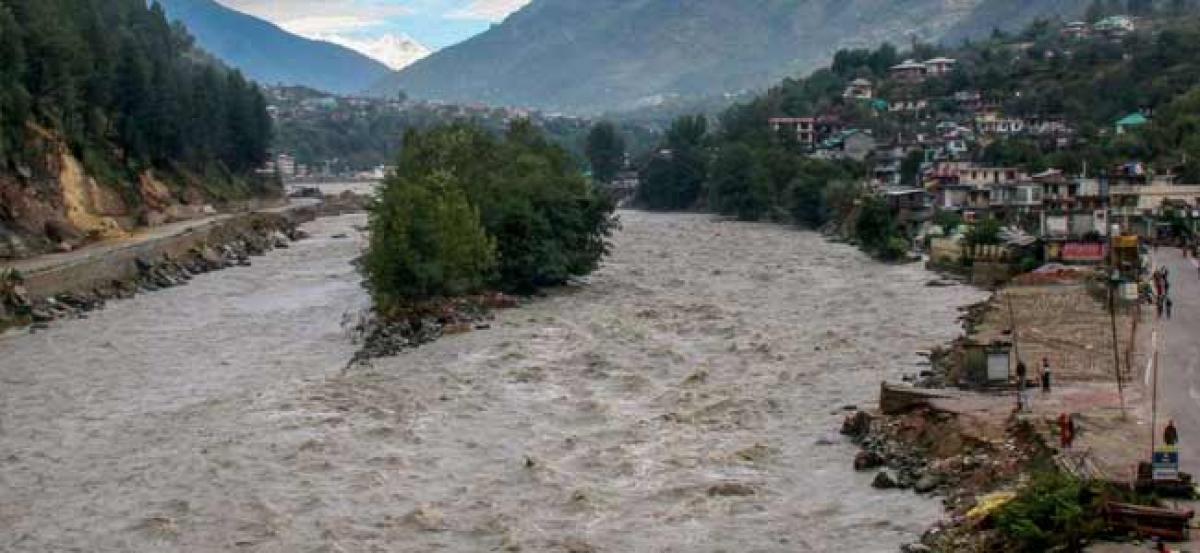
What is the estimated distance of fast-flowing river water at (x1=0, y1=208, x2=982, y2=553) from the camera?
1955 cm

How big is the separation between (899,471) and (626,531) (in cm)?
517

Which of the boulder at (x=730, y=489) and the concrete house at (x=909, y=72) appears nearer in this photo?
the boulder at (x=730, y=489)

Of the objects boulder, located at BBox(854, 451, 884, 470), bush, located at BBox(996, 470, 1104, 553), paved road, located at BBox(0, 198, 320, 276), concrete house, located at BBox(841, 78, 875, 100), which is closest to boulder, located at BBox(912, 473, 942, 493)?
boulder, located at BBox(854, 451, 884, 470)

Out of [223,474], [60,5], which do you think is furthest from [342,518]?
[60,5]

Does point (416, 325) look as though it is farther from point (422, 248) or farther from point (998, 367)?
point (998, 367)

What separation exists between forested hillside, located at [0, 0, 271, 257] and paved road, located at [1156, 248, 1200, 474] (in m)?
41.5

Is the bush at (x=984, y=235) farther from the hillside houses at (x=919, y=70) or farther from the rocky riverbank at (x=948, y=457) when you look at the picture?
the hillside houses at (x=919, y=70)

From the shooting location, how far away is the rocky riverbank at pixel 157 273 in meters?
42.5

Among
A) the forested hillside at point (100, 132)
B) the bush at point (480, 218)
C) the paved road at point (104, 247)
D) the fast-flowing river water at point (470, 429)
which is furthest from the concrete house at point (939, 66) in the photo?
the fast-flowing river water at point (470, 429)

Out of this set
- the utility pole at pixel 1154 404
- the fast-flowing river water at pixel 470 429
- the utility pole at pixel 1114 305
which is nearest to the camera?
the fast-flowing river water at pixel 470 429

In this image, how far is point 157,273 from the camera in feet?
181

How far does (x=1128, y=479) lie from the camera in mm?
18203

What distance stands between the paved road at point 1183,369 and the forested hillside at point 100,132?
41535mm

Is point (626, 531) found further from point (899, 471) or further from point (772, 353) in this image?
point (772, 353)
